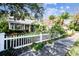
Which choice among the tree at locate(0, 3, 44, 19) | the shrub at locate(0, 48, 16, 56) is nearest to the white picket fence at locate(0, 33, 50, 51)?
the shrub at locate(0, 48, 16, 56)

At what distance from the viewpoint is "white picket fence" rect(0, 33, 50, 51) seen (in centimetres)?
243

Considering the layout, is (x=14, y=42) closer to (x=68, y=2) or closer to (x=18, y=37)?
(x=18, y=37)

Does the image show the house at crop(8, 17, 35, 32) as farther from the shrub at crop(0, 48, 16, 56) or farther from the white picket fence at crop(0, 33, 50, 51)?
the shrub at crop(0, 48, 16, 56)

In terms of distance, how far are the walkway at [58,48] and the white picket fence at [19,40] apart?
11 cm

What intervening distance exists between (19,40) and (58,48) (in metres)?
0.47

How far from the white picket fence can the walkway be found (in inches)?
4.3

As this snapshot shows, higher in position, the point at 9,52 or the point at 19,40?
the point at 19,40

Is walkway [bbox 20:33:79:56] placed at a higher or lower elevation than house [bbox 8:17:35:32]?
lower

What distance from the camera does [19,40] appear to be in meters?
2.46

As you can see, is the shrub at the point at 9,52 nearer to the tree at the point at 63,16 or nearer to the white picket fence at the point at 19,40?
the white picket fence at the point at 19,40

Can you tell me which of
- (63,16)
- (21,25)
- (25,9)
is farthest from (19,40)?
(63,16)

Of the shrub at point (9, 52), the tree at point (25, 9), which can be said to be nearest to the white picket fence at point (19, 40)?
the shrub at point (9, 52)

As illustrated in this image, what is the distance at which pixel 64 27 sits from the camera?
2.42 meters

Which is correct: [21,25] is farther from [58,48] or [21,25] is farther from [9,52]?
[58,48]
